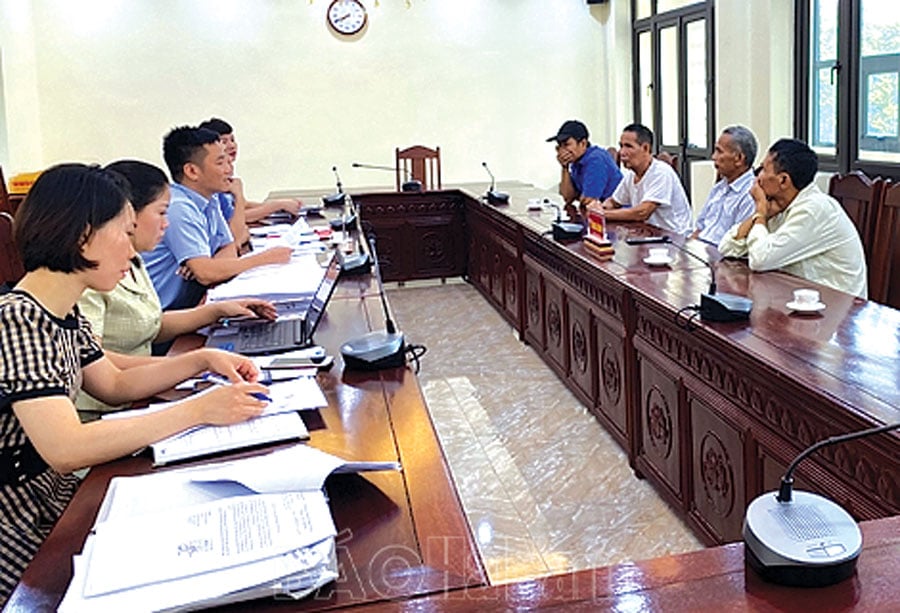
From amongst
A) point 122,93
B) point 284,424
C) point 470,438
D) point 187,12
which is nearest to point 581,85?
point 187,12

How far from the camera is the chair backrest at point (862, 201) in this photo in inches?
129

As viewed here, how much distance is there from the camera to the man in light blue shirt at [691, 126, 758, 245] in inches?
141

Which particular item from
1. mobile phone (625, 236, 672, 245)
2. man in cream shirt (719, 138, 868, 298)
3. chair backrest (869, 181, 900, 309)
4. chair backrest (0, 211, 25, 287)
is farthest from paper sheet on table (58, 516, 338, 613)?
chair backrest (869, 181, 900, 309)

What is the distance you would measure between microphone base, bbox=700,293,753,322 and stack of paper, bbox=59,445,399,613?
120 cm

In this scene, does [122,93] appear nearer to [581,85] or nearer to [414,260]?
[414,260]

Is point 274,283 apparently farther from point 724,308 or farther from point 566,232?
point 566,232

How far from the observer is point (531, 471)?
3.06 metres

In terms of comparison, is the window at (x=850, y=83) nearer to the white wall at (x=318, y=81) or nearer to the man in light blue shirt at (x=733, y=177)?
the man in light blue shirt at (x=733, y=177)

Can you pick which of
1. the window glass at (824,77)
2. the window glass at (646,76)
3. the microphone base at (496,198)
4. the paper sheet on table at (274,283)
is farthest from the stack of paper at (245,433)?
the window glass at (646,76)

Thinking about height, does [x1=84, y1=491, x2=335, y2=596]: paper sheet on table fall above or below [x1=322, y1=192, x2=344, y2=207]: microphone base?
below

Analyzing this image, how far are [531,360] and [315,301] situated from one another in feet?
7.74

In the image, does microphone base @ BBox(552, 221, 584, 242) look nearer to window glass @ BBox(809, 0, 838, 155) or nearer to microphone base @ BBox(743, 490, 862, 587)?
window glass @ BBox(809, 0, 838, 155)

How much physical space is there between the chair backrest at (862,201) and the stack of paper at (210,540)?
2692mm

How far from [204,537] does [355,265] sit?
2.01 metres
